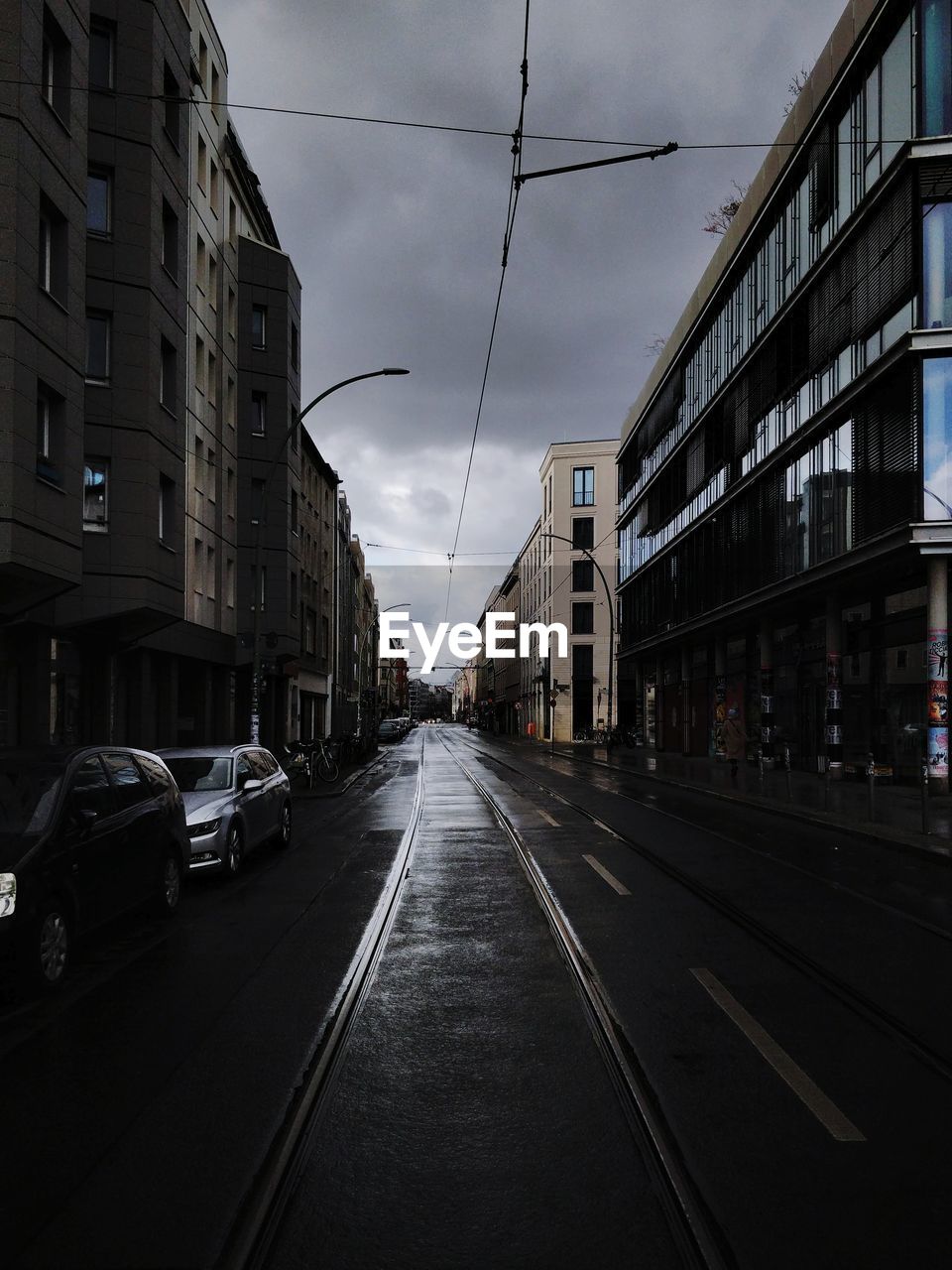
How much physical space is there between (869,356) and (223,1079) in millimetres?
22360

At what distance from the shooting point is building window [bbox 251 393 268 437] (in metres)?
35.3

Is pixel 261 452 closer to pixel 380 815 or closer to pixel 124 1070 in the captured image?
pixel 380 815

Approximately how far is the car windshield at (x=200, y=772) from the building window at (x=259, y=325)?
24.7m

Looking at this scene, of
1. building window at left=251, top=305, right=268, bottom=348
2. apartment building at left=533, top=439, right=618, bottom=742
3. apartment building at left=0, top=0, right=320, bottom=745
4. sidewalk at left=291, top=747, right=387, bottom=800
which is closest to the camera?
apartment building at left=0, top=0, right=320, bottom=745

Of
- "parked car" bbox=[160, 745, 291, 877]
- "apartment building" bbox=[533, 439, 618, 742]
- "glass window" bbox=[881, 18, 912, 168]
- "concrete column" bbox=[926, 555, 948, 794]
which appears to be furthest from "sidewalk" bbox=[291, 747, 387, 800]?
"apartment building" bbox=[533, 439, 618, 742]

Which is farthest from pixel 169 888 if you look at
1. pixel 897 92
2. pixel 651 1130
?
pixel 897 92

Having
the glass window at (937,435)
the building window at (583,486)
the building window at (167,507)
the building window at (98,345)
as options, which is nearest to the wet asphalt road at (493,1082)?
the glass window at (937,435)

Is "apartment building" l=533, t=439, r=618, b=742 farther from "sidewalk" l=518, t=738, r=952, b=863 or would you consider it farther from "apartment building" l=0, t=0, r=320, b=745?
"apartment building" l=0, t=0, r=320, b=745

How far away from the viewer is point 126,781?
9102 mm

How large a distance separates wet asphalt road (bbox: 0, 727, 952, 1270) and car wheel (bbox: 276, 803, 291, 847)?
162 inches

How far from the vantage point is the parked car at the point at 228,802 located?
11547 mm

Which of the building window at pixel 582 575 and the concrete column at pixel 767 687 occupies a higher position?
the building window at pixel 582 575

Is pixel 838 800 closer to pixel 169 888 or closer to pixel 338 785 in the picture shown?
pixel 338 785

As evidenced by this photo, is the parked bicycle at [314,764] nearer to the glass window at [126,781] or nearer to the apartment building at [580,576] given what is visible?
the glass window at [126,781]
